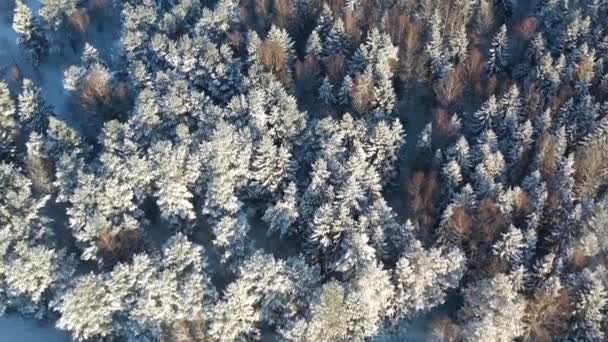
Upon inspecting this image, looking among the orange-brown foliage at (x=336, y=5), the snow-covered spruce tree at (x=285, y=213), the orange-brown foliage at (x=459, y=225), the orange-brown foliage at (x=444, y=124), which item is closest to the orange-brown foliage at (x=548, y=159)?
the orange-brown foliage at (x=444, y=124)

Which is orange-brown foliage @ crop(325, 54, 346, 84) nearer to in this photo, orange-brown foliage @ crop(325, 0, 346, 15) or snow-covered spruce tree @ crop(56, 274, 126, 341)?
orange-brown foliage @ crop(325, 0, 346, 15)

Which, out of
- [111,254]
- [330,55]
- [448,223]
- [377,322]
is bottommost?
[377,322]

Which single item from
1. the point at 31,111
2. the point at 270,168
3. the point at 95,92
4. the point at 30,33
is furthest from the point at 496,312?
the point at 30,33

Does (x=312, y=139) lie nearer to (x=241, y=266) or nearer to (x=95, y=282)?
(x=241, y=266)

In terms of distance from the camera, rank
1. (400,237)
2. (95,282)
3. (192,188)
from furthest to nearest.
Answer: (192,188), (400,237), (95,282)

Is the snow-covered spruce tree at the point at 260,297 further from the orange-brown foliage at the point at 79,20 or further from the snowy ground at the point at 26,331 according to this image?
the orange-brown foliage at the point at 79,20

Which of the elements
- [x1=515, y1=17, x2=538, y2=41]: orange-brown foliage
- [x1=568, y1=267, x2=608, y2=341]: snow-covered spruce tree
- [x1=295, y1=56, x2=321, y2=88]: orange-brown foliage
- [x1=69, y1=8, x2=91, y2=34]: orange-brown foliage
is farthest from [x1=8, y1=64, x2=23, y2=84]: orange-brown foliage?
[x1=568, y1=267, x2=608, y2=341]: snow-covered spruce tree

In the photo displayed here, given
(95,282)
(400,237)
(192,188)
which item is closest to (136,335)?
(95,282)
